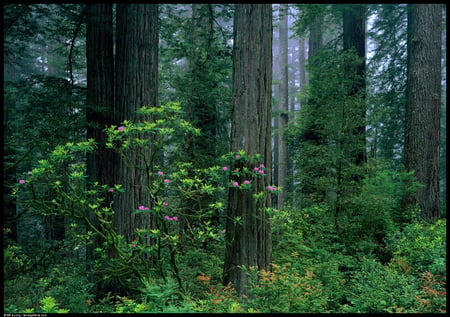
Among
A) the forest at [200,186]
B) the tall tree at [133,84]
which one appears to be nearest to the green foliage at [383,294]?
the forest at [200,186]

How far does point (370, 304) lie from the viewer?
304cm

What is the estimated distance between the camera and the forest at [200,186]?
329cm

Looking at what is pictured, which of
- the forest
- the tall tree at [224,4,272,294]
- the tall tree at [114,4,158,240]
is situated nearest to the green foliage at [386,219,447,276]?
the forest

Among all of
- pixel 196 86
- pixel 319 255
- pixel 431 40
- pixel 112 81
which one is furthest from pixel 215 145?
pixel 431 40

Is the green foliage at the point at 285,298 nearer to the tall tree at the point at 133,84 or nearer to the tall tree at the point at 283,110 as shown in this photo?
the tall tree at the point at 133,84

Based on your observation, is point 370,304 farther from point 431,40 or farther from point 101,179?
→ point 431,40

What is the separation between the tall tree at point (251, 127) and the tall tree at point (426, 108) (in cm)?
488

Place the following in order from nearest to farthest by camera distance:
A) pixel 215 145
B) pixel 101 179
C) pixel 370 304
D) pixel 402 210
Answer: pixel 370 304, pixel 101 179, pixel 402 210, pixel 215 145

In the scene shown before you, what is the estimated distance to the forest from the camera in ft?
10.8

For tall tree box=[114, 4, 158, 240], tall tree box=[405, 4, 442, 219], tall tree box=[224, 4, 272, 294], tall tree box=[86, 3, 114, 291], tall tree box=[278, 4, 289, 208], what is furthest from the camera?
tall tree box=[278, 4, 289, 208]

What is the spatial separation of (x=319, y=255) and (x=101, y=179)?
13.5ft

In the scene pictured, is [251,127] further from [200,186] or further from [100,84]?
[100,84]

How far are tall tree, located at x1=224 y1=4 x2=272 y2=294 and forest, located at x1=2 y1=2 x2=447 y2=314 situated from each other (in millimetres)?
21

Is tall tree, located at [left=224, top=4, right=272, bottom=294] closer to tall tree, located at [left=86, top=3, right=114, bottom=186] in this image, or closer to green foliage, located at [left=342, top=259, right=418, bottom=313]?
green foliage, located at [left=342, top=259, right=418, bottom=313]
